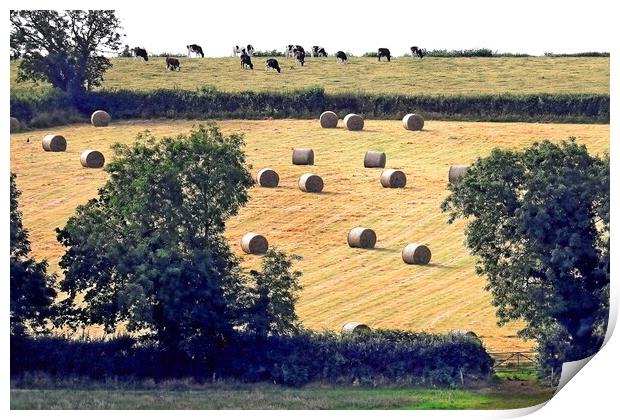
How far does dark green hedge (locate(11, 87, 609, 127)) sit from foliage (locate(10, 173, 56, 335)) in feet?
35.0

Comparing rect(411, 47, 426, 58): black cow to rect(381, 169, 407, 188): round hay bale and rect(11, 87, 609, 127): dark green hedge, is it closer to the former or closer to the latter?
rect(11, 87, 609, 127): dark green hedge

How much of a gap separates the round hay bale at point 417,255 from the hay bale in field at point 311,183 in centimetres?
628

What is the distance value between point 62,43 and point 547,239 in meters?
Answer: 14.5

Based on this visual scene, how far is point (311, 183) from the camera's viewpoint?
1881 inches

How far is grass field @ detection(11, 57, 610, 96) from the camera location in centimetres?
5303

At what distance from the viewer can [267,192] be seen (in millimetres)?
47312

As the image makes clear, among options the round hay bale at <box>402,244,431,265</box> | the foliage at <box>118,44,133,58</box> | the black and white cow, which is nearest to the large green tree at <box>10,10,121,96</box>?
the foliage at <box>118,44,133,58</box>

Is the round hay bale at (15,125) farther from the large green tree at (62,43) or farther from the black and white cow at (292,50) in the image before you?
the black and white cow at (292,50)

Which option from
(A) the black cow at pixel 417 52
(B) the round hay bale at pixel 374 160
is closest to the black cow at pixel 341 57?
(A) the black cow at pixel 417 52

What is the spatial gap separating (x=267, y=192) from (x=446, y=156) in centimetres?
657

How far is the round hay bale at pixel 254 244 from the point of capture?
41.7 meters

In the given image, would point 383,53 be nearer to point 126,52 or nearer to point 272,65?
point 272,65
